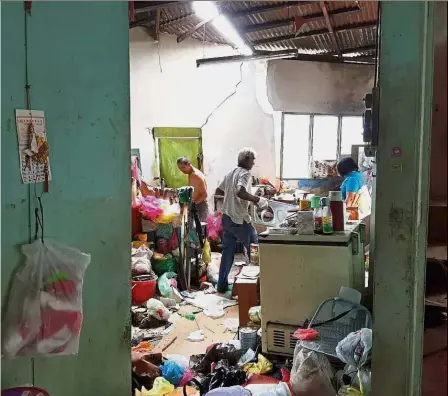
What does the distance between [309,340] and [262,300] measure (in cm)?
58

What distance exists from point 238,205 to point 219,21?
230cm

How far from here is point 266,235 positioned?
3.22 meters

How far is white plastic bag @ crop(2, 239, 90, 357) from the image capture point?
5.63ft

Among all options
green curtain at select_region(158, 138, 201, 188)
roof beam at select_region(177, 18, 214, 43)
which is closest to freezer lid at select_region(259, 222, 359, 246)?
roof beam at select_region(177, 18, 214, 43)

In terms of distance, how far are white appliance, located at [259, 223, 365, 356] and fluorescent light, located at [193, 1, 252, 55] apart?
243 cm

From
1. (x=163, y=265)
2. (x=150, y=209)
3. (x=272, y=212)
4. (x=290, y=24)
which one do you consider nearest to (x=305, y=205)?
(x=272, y=212)

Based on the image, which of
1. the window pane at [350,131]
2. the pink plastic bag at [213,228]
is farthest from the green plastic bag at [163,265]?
the window pane at [350,131]

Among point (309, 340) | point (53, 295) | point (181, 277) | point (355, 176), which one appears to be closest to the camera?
point (53, 295)

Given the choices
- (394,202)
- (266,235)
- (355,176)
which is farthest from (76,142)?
(355,176)

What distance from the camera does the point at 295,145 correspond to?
839 centimetres

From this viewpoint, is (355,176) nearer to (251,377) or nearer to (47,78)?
(251,377)

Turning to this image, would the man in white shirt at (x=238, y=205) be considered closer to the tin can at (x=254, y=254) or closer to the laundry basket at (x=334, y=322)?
the tin can at (x=254, y=254)

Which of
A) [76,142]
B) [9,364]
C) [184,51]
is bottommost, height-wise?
[9,364]

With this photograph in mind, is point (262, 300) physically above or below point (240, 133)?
below
